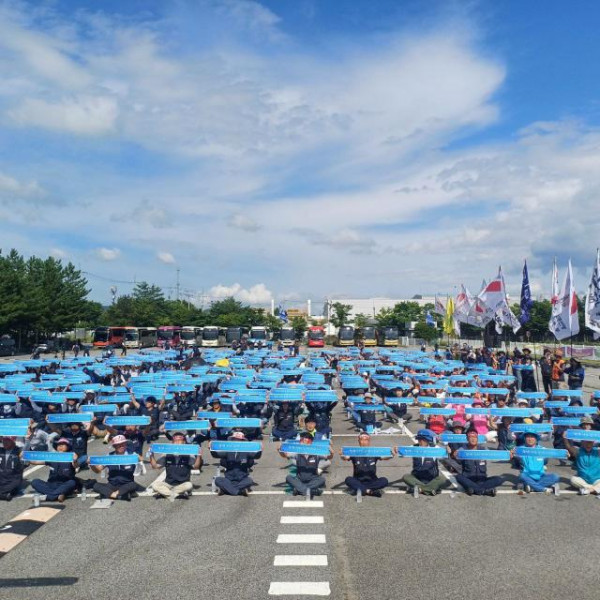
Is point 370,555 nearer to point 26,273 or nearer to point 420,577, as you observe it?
point 420,577

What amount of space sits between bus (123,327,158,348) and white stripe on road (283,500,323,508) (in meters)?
56.7

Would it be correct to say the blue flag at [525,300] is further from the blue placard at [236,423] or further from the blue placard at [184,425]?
the blue placard at [184,425]

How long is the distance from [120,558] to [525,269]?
26293 millimetres

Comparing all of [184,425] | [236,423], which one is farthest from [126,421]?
[236,423]

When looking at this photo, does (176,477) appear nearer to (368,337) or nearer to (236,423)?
(236,423)

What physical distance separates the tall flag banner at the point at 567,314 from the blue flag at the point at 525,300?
2865 mm

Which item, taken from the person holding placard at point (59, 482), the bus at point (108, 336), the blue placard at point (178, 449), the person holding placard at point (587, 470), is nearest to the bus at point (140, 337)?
the bus at point (108, 336)

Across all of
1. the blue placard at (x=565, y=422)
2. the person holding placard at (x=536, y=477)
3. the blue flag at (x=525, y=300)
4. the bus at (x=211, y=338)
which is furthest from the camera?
the bus at (x=211, y=338)

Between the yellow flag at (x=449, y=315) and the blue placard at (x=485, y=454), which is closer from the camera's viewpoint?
the blue placard at (x=485, y=454)

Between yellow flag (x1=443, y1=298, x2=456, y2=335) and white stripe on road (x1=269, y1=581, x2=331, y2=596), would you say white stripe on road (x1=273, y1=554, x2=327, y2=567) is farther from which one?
yellow flag (x1=443, y1=298, x2=456, y2=335)

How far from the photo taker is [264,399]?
733 inches

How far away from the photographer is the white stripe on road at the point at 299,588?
8.02m

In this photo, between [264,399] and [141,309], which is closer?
[264,399]

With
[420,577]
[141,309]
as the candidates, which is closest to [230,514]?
[420,577]
